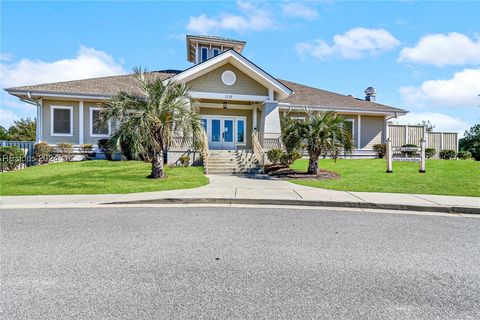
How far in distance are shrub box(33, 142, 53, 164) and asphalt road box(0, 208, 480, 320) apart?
13.1m

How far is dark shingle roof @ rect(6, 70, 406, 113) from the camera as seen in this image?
18.6 metres

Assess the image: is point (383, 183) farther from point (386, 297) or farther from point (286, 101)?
point (286, 101)

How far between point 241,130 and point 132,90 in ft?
27.0

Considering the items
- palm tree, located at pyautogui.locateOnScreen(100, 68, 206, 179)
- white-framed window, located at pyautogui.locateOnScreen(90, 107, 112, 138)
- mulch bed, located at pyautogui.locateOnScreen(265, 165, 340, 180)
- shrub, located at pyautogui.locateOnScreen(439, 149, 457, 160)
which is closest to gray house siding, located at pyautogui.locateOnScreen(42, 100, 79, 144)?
white-framed window, located at pyautogui.locateOnScreen(90, 107, 112, 138)

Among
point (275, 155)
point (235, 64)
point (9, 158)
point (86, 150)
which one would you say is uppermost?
point (235, 64)

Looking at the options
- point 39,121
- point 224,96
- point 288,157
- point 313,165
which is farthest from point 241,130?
point 39,121

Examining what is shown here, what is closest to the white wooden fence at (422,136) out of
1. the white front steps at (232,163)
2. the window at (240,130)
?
the window at (240,130)

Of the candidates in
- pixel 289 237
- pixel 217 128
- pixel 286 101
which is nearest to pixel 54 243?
pixel 289 237

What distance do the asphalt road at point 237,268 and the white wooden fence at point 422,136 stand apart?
63.2 ft

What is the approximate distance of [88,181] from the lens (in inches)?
455

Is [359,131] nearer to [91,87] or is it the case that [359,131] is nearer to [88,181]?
[88,181]

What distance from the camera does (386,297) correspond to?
313 cm

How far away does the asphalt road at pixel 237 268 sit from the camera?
2.89m

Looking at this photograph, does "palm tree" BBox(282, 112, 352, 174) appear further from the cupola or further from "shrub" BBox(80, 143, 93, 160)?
the cupola
